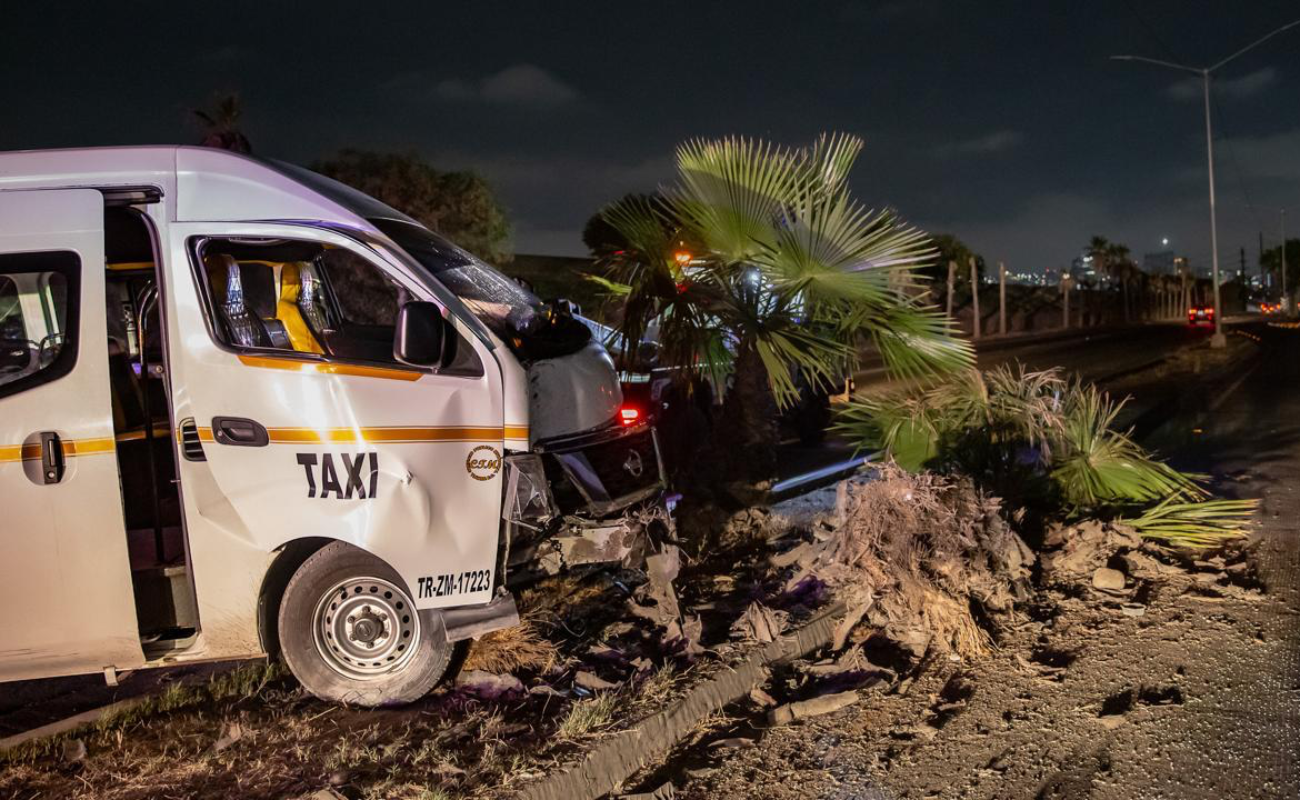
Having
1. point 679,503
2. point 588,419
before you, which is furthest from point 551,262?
point 588,419

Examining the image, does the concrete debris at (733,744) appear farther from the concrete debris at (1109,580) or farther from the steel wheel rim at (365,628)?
the concrete debris at (1109,580)

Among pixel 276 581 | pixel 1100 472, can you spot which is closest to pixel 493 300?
pixel 276 581

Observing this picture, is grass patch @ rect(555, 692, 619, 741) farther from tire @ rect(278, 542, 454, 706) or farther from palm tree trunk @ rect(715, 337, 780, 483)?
palm tree trunk @ rect(715, 337, 780, 483)

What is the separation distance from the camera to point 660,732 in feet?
15.5

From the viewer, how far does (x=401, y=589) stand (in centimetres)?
493

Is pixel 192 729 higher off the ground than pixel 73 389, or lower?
lower

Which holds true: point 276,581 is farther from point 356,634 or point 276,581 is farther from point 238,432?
point 238,432

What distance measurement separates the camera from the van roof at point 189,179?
471 cm

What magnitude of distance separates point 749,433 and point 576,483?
3.60 meters

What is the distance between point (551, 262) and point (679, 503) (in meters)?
38.4

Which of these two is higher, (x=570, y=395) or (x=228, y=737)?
(x=570, y=395)

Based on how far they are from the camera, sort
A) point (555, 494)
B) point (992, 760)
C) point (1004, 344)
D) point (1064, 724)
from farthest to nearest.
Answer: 1. point (1004, 344)
2. point (555, 494)
3. point (1064, 724)
4. point (992, 760)

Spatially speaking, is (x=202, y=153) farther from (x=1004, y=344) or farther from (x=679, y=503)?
(x=1004, y=344)

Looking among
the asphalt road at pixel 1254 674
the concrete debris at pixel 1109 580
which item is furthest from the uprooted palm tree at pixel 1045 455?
the concrete debris at pixel 1109 580
